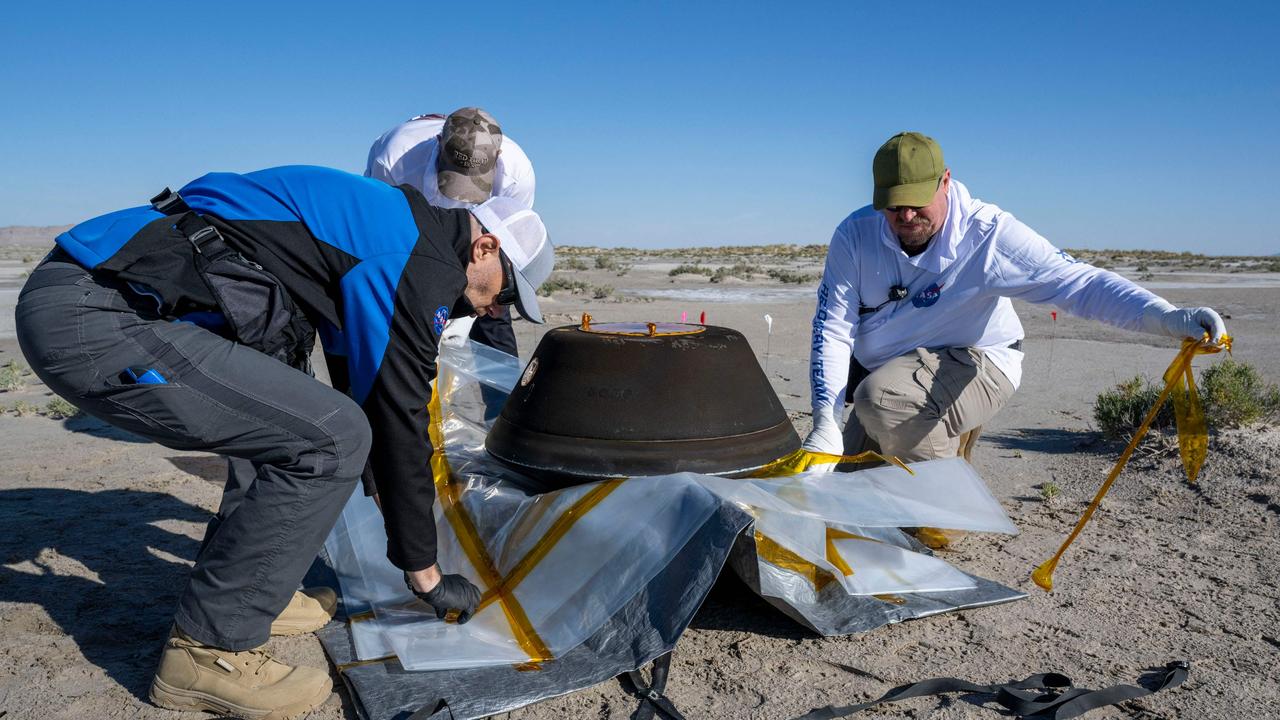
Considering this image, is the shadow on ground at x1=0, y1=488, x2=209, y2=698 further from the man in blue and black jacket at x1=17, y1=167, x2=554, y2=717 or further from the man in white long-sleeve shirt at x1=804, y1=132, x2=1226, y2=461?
the man in white long-sleeve shirt at x1=804, y1=132, x2=1226, y2=461

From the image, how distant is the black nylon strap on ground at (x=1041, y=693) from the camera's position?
2.57 m

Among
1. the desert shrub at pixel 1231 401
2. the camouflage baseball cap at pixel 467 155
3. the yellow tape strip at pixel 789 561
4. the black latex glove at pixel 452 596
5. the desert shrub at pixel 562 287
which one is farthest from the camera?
the desert shrub at pixel 562 287

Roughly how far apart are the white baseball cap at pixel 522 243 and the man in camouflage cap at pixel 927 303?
58.3 inches

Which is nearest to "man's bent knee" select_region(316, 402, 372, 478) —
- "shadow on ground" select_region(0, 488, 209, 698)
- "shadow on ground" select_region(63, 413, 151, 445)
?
"shadow on ground" select_region(0, 488, 209, 698)

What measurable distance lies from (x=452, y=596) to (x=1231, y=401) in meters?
4.63

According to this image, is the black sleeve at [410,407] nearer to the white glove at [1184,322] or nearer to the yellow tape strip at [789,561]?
the yellow tape strip at [789,561]

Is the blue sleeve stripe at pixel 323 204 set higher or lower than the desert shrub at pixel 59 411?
higher

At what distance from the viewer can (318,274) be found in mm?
2439

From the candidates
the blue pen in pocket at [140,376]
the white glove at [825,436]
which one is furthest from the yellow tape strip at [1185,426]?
the blue pen in pocket at [140,376]

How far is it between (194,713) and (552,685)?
1008 millimetres

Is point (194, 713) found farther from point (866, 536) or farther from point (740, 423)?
point (866, 536)

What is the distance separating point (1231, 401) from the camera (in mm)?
5285

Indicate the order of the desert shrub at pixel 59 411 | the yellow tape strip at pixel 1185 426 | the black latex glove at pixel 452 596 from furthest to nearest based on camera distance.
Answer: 1. the desert shrub at pixel 59 411
2. the yellow tape strip at pixel 1185 426
3. the black latex glove at pixel 452 596

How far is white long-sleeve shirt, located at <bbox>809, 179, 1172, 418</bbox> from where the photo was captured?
12.7 ft
